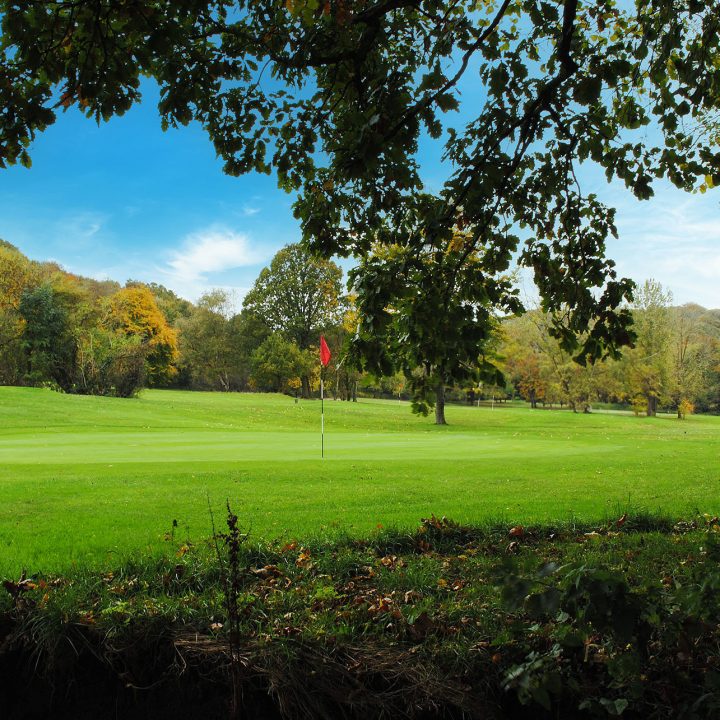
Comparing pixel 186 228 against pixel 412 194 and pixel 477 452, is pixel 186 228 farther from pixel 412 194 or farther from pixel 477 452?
pixel 412 194

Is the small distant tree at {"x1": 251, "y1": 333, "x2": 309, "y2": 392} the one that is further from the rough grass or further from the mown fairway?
the rough grass

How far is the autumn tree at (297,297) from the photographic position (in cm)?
5428

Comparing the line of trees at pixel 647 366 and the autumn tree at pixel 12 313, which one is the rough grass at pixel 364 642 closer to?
the line of trees at pixel 647 366

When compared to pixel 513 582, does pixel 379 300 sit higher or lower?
higher

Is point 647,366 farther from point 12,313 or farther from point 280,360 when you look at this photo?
point 12,313

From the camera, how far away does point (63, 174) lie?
25.5 metres

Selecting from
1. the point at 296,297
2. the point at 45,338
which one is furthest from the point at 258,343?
the point at 45,338

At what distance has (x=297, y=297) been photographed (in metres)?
55.7

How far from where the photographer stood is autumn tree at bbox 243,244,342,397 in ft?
178

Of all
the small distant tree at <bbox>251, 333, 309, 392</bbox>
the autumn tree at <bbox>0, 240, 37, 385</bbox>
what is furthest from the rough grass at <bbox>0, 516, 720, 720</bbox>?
the small distant tree at <bbox>251, 333, 309, 392</bbox>

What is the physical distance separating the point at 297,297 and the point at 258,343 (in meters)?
8.74

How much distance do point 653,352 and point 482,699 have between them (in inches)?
2137

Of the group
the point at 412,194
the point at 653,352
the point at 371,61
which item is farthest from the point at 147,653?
the point at 653,352

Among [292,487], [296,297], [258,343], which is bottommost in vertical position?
[292,487]
